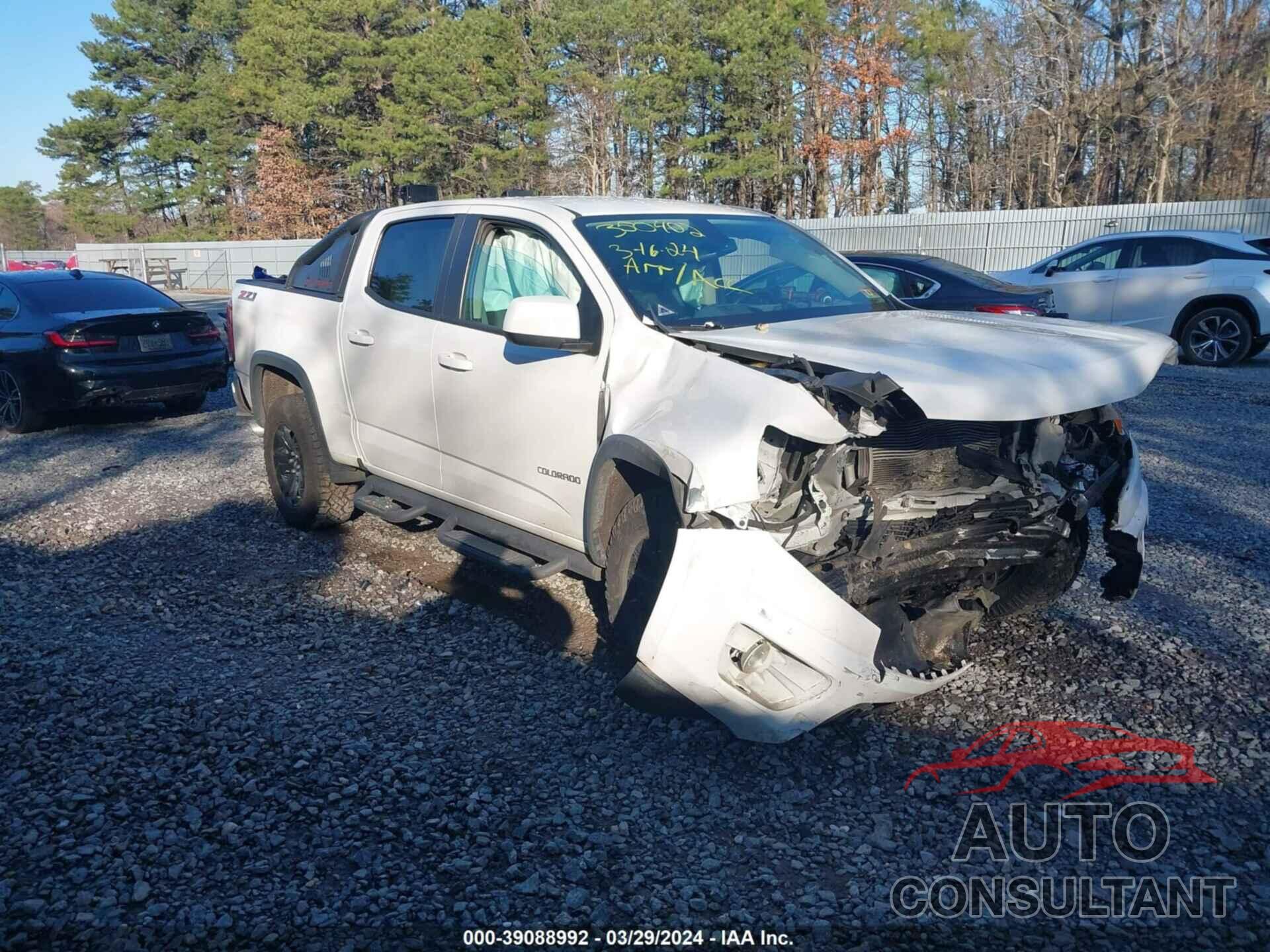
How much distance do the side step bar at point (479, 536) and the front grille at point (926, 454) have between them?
1.28 metres

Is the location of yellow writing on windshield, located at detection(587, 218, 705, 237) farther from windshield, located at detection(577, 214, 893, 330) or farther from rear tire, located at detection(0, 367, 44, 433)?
rear tire, located at detection(0, 367, 44, 433)

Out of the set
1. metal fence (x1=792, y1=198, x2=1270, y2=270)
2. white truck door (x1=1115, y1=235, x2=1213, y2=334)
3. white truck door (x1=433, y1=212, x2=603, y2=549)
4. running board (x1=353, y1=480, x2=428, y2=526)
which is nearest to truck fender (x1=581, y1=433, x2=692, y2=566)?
white truck door (x1=433, y1=212, x2=603, y2=549)

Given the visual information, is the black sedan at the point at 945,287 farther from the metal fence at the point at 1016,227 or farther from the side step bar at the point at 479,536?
the metal fence at the point at 1016,227

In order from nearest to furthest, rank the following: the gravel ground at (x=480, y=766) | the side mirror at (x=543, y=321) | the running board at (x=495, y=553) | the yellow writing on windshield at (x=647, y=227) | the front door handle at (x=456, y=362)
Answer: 1. the gravel ground at (x=480, y=766)
2. the side mirror at (x=543, y=321)
3. the running board at (x=495, y=553)
4. the yellow writing on windshield at (x=647, y=227)
5. the front door handle at (x=456, y=362)

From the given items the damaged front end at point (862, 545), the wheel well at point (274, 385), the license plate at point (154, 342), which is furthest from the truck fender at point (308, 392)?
the license plate at point (154, 342)

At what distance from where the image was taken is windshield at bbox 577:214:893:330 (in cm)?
441

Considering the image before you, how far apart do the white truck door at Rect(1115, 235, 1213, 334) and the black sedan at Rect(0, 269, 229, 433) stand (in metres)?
11.2

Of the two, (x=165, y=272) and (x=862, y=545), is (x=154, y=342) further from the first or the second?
A: (x=165, y=272)

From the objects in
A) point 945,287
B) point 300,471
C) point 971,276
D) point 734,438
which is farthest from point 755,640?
point 971,276

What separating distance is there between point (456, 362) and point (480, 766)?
2.07 m

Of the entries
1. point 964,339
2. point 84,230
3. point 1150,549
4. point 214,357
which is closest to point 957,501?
point 964,339

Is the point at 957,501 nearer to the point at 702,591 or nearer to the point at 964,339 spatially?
the point at 964,339

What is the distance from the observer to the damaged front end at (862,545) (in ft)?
11.0

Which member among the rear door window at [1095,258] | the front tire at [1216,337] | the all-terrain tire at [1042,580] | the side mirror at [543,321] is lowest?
the front tire at [1216,337]
